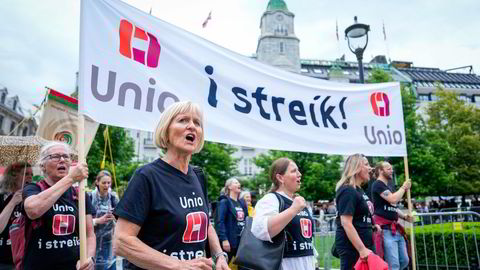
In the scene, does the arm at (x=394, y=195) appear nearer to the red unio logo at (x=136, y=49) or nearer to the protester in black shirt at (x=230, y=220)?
the protester in black shirt at (x=230, y=220)

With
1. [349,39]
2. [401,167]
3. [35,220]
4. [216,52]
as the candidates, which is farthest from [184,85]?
[401,167]

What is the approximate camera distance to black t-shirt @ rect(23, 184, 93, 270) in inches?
111

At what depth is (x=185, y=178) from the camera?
83.7 inches

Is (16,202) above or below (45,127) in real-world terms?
below

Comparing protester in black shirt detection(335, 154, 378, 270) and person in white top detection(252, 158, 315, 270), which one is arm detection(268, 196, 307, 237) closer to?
person in white top detection(252, 158, 315, 270)

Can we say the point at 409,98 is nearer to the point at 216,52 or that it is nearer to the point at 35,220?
the point at 216,52

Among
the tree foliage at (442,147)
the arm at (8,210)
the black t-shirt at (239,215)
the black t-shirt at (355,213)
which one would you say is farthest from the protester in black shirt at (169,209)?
the tree foliage at (442,147)

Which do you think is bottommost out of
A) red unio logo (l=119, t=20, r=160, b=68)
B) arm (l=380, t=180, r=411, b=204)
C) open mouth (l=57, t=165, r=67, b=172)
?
arm (l=380, t=180, r=411, b=204)

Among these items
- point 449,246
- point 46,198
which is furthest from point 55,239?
point 449,246

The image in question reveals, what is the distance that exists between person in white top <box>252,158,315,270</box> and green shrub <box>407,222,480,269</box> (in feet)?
17.6

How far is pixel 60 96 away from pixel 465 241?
795 centimetres

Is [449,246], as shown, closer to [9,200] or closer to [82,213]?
[82,213]

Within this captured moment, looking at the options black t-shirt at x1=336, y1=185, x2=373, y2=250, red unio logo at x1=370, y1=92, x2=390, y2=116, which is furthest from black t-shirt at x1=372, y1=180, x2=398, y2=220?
red unio logo at x1=370, y1=92, x2=390, y2=116

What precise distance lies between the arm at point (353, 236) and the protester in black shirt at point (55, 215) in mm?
2659
